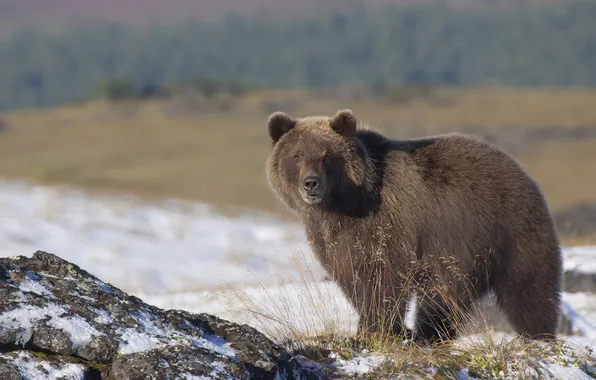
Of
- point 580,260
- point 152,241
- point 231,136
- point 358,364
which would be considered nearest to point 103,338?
point 358,364

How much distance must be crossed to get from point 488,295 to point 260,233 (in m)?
14.4

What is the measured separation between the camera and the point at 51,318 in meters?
4.76

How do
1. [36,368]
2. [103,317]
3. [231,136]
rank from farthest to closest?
1. [231,136]
2. [103,317]
3. [36,368]

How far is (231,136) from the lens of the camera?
66.1 meters

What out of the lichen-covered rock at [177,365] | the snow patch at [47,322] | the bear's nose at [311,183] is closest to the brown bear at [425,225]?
the bear's nose at [311,183]

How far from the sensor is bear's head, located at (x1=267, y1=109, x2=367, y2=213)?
726 cm

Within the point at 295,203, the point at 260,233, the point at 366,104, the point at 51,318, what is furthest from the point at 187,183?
the point at 366,104

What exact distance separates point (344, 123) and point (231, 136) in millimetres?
59047

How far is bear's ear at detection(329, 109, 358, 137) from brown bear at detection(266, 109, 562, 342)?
0.04ft

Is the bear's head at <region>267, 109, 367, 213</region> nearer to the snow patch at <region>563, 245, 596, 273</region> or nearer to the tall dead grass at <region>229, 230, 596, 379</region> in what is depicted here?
the tall dead grass at <region>229, 230, 596, 379</region>

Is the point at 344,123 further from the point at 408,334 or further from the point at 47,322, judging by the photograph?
the point at 47,322

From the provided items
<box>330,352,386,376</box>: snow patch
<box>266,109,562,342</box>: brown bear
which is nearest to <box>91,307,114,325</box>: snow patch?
<box>330,352,386,376</box>: snow patch

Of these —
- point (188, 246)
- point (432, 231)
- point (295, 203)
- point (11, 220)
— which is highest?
point (11, 220)

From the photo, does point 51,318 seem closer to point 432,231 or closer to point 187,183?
point 432,231
